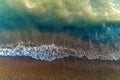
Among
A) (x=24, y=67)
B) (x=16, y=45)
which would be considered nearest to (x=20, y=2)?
(x=16, y=45)

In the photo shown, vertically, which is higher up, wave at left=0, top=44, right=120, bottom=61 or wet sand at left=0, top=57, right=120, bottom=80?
wave at left=0, top=44, right=120, bottom=61

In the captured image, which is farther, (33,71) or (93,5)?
(93,5)

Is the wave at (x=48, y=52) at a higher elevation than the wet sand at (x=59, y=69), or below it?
higher

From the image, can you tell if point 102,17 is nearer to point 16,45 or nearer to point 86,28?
point 86,28
